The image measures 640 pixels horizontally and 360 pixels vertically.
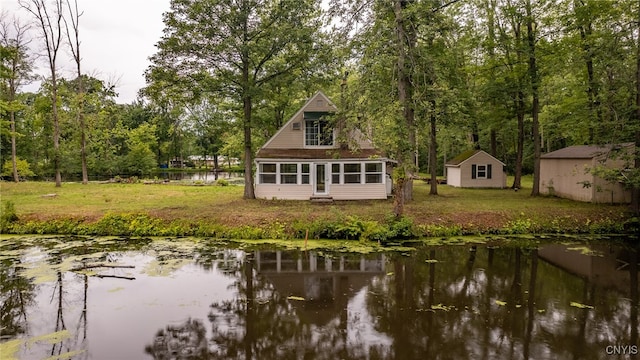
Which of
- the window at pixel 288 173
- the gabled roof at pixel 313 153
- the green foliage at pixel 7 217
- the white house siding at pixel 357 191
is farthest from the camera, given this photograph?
the window at pixel 288 173

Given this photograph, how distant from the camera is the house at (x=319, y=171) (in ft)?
69.9

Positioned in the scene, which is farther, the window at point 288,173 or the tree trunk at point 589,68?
the window at point 288,173

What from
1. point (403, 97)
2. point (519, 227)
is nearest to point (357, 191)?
point (403, 97)

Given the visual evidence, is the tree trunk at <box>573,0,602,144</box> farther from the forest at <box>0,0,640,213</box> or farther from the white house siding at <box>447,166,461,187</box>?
the white house siding at <box>447,166,461,187</box>

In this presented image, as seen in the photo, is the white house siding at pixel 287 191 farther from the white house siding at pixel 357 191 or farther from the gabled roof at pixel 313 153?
the gabled roof at pixel 313 153

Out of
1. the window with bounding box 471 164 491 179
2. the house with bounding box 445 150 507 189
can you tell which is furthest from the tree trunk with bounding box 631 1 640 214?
the window with bounding box 471 164 491 179

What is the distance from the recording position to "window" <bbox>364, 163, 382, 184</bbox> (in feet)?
70.6

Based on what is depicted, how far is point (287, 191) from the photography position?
21672mm

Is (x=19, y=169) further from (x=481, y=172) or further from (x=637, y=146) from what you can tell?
(x=637, y=146)

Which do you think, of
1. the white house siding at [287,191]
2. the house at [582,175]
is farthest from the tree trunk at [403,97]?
the house at [582,175]

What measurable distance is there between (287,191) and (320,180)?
1.95 metres

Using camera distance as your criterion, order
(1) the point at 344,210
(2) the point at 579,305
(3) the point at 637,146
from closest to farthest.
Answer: (2) the point at 579,305 → (3) the point at 637,146 → (1) the point at 344,210

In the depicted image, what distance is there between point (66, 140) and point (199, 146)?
24602 millimetres

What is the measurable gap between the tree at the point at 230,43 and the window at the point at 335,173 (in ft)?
16.6
